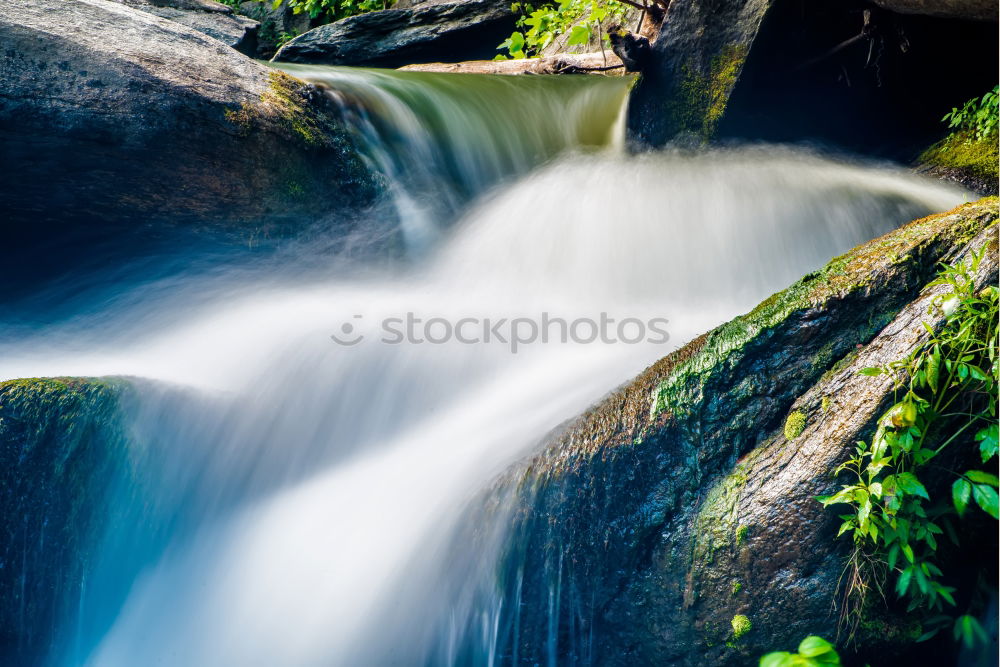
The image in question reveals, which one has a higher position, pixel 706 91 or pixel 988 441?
pixel 706 91

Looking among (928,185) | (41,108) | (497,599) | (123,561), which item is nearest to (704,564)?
(497,599)

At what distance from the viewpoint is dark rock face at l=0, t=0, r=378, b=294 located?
4.08m

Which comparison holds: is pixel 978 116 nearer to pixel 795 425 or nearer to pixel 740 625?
pixel 795 425

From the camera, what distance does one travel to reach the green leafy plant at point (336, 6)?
1119 cm

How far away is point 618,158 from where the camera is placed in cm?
564

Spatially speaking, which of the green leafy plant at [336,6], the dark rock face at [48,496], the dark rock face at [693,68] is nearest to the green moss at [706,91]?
the dark rock face at [693,68]

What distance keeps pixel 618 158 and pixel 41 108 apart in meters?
4.23

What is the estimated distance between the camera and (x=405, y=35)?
9195 millimetres

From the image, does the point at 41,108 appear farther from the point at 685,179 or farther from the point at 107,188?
the point at 685,179

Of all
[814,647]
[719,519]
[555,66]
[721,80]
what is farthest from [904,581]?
[555,66]

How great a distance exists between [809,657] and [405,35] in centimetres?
929

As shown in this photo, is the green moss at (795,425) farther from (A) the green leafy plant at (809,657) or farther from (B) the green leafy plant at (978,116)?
(B) the green leafy plant at (978,116)

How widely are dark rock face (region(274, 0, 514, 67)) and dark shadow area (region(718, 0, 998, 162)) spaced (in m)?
5.01

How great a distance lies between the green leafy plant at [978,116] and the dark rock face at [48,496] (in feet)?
19.4
